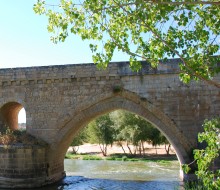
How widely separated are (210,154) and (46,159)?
9.32 metres

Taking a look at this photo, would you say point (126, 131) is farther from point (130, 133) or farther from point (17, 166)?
point (17, 166)

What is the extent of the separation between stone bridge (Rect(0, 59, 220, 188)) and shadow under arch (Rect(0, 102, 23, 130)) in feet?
1.83

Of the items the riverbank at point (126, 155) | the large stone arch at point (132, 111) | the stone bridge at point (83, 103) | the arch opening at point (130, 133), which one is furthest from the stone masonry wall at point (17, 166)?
the riverbank at point (126, 155)

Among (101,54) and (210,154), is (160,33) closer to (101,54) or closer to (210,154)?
(101,54)

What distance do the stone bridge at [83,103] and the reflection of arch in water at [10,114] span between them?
558 millimetres

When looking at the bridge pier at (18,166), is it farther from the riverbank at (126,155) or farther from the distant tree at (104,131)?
the distant tree at (104,131)

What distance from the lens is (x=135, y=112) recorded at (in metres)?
12.6

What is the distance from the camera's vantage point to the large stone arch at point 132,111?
11.9 m

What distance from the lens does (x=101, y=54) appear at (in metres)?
5.89

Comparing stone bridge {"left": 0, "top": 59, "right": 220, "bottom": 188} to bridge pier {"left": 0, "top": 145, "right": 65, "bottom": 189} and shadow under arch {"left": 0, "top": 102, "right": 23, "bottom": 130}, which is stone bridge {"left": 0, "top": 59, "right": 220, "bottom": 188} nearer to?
bridge pier {"left": 0, "top": 145, "right": 65, "bottom": 189}

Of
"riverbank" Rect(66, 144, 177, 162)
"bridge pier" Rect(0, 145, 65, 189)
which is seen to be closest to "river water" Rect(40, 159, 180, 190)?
"bridge pier" Rect(0, 145, 65, 189)

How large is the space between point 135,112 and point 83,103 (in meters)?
2.09

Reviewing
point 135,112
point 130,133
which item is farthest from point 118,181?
point 130,133

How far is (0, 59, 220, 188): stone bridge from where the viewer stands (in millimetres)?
11953
